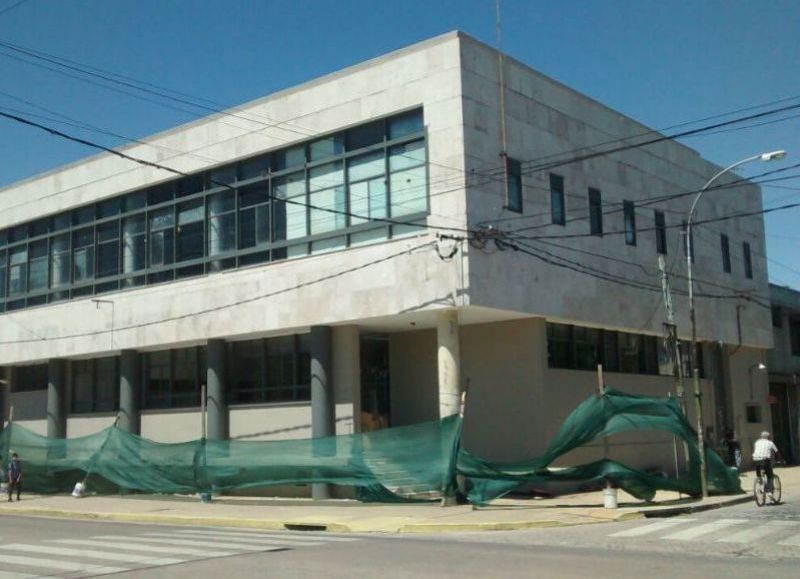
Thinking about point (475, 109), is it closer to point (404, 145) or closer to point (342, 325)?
point (404, 145)

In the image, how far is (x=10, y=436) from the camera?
106ft

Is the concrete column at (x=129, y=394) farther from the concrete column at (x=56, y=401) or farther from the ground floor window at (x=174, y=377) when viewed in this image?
the concrete column at (x=56, y=401)

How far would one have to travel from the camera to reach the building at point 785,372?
44.2 m

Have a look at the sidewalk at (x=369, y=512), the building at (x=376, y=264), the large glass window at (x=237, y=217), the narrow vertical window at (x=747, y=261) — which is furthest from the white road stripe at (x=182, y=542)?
the narrow vertical window at (x=747, y=261)

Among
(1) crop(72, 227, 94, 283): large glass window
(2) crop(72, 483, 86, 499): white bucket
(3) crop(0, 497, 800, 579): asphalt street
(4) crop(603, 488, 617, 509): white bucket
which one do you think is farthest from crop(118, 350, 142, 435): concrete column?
(4) crop(603, 488, 617, 509): white bucket

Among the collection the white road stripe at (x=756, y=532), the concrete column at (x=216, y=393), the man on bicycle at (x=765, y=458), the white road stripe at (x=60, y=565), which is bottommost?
the white road stripe at (x=756, y=532)

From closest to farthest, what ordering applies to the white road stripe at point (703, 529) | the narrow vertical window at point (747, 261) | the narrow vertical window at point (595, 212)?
1. the white road stripe at point (703, 529)
2. the narrow vertical window at point (595, 212)
3. the narrow vertical window at point (747, 261)

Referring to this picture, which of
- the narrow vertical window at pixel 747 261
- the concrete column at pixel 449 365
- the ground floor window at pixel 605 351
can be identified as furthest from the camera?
the narrow vertical window at pixel 747 261

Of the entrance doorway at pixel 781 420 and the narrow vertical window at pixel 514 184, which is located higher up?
the narrow vertical window at pixel 514 184

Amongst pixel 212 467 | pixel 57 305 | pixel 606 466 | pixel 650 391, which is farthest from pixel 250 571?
pixel 57 305

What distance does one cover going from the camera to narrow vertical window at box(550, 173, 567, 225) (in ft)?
86.2

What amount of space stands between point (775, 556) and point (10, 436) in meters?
27.1

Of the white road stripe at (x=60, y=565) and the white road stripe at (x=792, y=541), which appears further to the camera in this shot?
the white road stripe at (x=792, y=541)

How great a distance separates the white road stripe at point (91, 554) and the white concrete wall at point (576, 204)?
11.1 m
